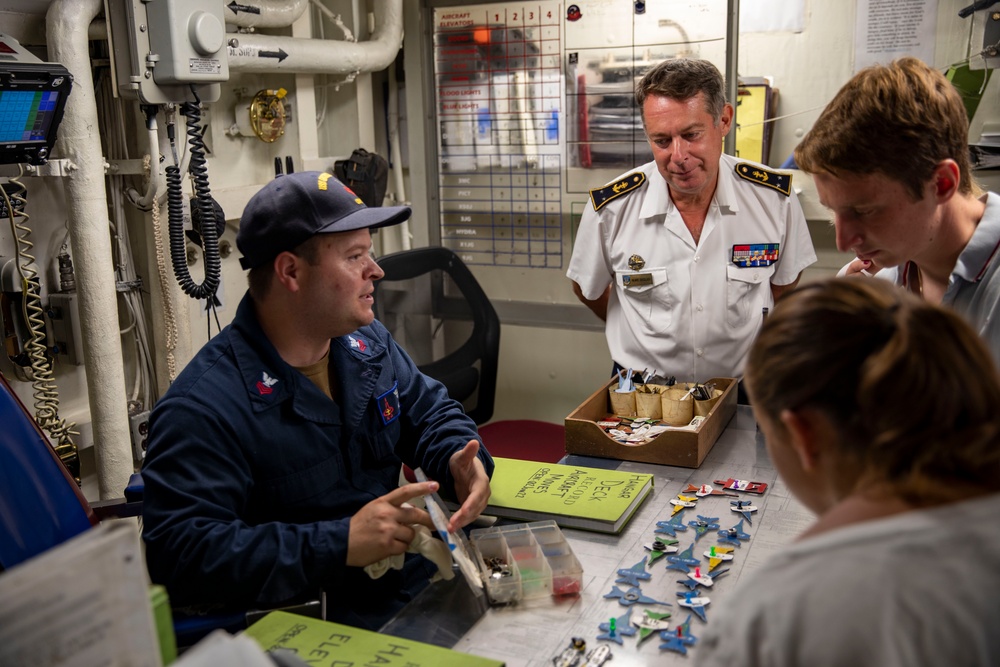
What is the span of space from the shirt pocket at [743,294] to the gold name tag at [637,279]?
0.23 meters

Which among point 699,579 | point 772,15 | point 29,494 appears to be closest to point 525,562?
point 699,579

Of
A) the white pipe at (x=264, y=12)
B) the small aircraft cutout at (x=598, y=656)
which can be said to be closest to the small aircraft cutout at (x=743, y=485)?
the small aircraft cutout at (x=598, y=656)

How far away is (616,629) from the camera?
1.33 meters

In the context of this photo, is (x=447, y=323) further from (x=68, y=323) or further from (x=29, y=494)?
(x=29, y=494)

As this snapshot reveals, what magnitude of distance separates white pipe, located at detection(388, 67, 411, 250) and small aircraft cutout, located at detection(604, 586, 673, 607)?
2500 millimetres

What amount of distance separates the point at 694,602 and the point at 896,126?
2.73 ft

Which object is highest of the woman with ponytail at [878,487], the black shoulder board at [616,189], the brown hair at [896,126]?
the brown hair at [896,126]

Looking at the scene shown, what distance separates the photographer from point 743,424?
2.23 meters

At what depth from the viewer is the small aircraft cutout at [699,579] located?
1456 mm

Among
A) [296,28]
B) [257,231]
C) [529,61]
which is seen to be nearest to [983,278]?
[257,231]

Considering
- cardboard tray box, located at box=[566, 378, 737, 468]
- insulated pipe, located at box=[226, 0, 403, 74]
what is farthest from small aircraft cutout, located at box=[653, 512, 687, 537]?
insulated pipe, located at box=[226, 0, 403, 74]

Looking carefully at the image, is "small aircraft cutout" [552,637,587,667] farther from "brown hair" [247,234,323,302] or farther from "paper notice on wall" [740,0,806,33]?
"paper notice on wall" [740,0,806,33]

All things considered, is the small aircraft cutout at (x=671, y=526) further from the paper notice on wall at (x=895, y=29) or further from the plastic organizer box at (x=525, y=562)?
the paper notice on wall at (x=895, y=29)

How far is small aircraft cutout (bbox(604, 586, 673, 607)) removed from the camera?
55.6 inches
